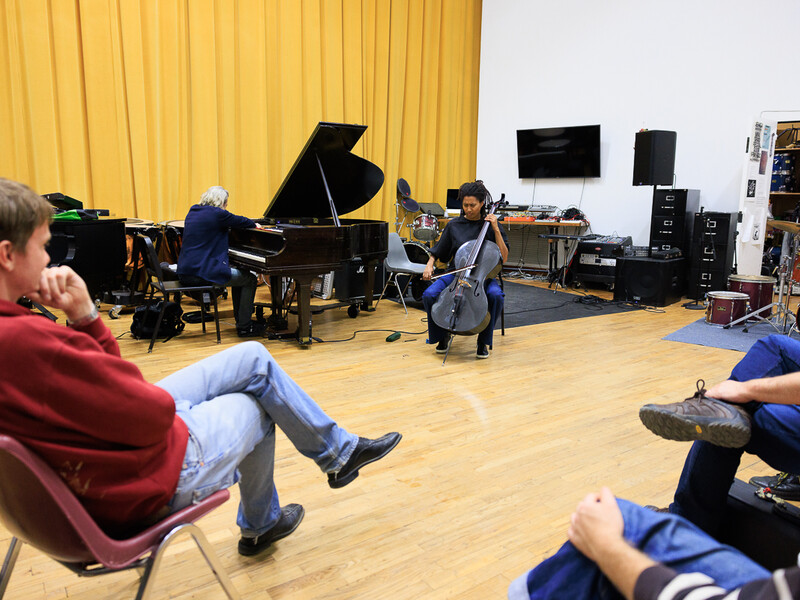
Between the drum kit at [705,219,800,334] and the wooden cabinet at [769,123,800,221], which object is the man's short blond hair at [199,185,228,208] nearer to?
the drum kit at [705,219,800,334]

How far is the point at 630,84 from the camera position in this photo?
710 cm

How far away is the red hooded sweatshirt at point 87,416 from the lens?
3.12ft

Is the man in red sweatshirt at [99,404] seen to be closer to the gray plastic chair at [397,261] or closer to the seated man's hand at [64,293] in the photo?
the seated man's hand at [64,293]

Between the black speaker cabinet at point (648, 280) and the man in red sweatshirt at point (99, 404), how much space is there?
5.46m

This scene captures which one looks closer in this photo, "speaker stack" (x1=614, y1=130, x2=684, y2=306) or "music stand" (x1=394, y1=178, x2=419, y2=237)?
"speaker stack" (x1=614, y1=130, x2=684, y2=306)

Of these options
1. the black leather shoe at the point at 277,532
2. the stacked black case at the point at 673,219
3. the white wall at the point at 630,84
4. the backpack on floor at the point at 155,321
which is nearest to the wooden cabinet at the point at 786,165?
the white wall at the point at 630,84

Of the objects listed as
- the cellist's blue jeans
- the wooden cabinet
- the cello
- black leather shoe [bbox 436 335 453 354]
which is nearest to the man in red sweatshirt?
the cello

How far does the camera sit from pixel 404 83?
313 inches

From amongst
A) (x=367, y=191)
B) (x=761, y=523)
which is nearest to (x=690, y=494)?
(x=761, y=523)

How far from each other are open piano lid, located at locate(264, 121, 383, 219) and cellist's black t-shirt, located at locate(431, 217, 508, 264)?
3.26 ft

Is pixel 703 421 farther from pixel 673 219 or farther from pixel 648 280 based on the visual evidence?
pixel 673 219

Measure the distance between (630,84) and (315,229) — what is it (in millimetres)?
5120

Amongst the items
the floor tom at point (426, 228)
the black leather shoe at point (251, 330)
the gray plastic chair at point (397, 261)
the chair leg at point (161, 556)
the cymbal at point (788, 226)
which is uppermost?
the cymbal at point (788, 226)

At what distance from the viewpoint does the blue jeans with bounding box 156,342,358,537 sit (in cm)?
129
